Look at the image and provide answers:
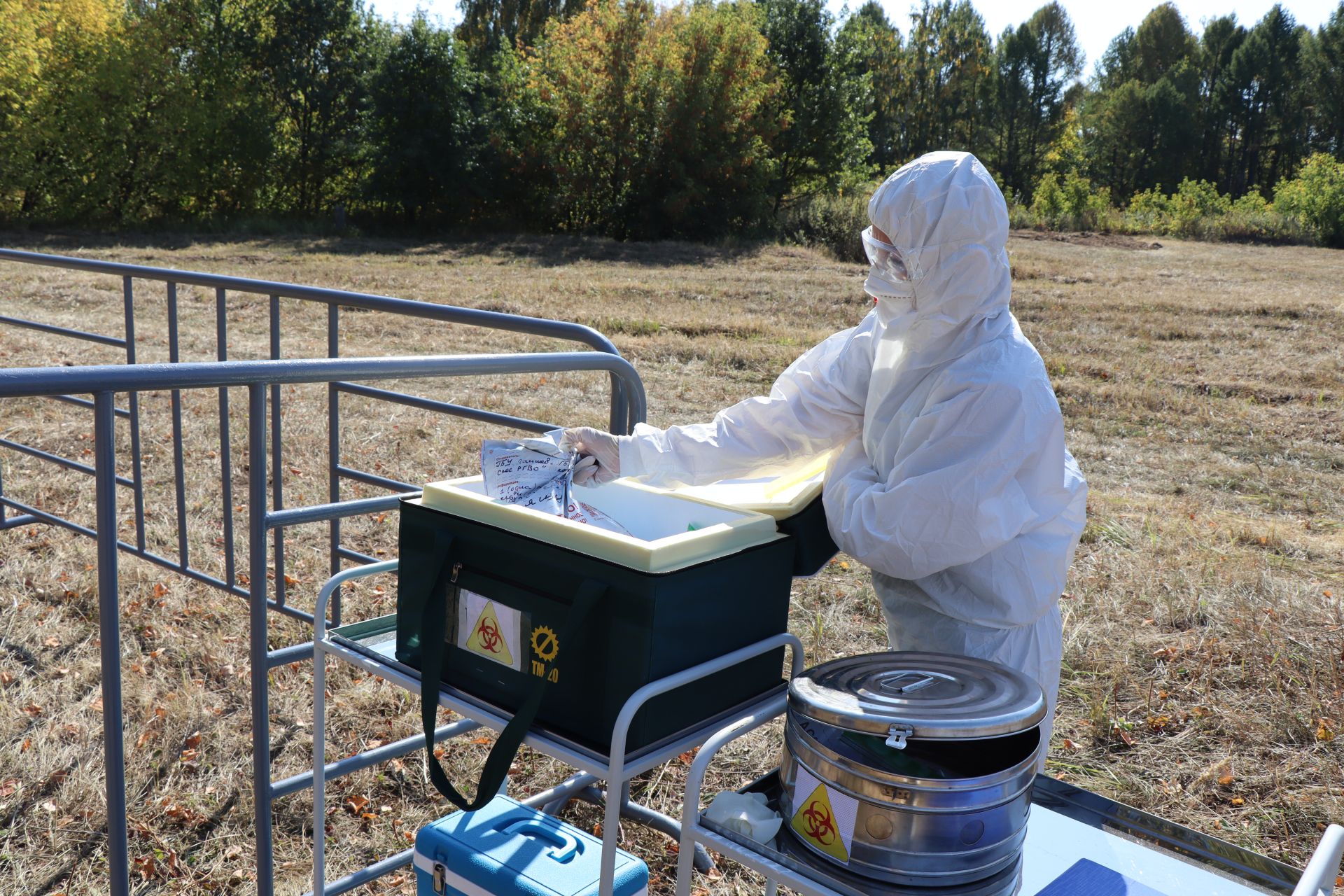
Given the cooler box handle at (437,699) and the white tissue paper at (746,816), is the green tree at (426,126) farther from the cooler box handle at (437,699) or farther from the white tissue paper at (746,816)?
the white tissue paper at (746,816)

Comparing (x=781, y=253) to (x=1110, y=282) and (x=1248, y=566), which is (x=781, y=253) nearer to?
(x=1110, y=282)

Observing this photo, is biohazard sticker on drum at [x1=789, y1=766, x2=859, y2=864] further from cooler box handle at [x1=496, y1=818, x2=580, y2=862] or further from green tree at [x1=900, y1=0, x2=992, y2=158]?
green tree at [x1=900, y1=0, x2=992, y2=158]

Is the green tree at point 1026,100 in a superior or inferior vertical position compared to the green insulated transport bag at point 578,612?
superior

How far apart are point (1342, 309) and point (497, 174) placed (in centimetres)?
1771

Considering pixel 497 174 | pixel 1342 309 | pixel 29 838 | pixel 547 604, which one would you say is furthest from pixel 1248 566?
pixel 497 174

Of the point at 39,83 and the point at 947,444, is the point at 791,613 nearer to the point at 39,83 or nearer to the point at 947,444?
the point at 947,444

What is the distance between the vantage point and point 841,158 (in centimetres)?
2641

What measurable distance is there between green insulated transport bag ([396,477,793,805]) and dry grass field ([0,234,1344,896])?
1321mm

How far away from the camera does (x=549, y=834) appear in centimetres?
213

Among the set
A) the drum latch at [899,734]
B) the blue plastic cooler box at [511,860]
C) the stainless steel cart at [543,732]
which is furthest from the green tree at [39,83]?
the drum latch at [899,734]

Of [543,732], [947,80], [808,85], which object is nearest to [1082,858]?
[543,732]

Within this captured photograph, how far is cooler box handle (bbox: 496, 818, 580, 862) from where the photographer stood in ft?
6.72

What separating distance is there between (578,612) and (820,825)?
0.44 metres

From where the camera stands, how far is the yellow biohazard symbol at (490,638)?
1606 mm
